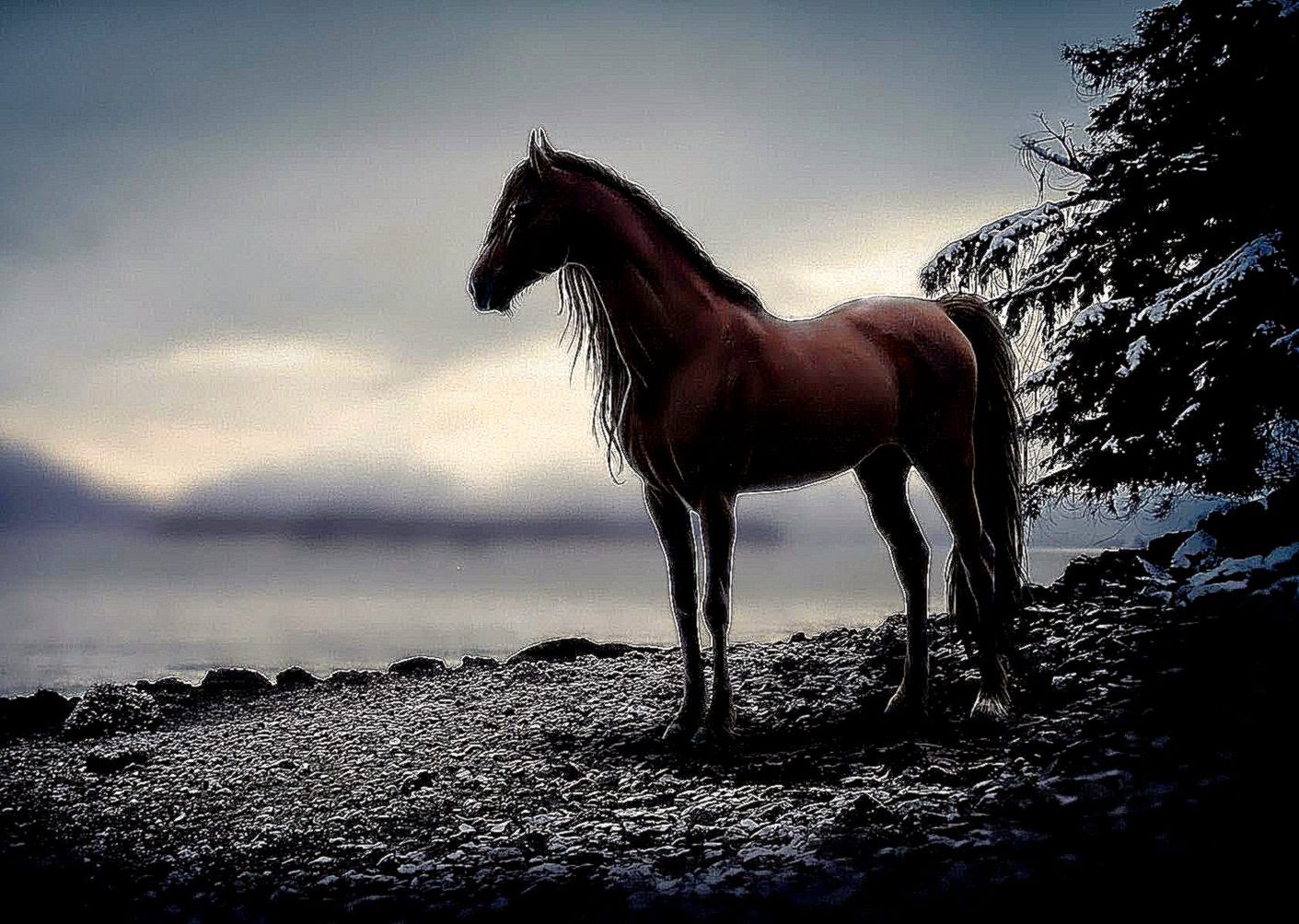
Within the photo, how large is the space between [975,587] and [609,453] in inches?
79.2

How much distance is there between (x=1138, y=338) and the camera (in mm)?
6961

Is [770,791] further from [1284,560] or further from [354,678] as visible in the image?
[354,678]

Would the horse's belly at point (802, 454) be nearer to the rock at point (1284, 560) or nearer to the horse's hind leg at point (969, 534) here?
the horse's hind leg at point (969, 534)

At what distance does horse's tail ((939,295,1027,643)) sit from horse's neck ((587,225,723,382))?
5.55ft

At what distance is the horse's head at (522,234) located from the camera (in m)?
4.41

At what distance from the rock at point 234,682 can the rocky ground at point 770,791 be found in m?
1.42

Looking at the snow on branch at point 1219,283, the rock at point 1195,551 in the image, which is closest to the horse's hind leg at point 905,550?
the rock at point 1195,551

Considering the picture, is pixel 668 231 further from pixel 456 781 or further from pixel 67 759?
pixel 67 759

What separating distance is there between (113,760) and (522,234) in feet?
13.9

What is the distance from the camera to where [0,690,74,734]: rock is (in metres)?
7.60

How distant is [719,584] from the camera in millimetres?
4445

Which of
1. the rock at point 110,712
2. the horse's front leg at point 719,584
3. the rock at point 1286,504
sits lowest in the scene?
the rock at point 110,712

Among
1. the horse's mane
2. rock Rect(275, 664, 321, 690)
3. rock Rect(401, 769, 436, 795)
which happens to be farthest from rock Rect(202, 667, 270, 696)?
the horse's mane

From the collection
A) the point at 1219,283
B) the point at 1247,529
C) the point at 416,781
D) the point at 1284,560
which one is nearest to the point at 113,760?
the point at 416,781
